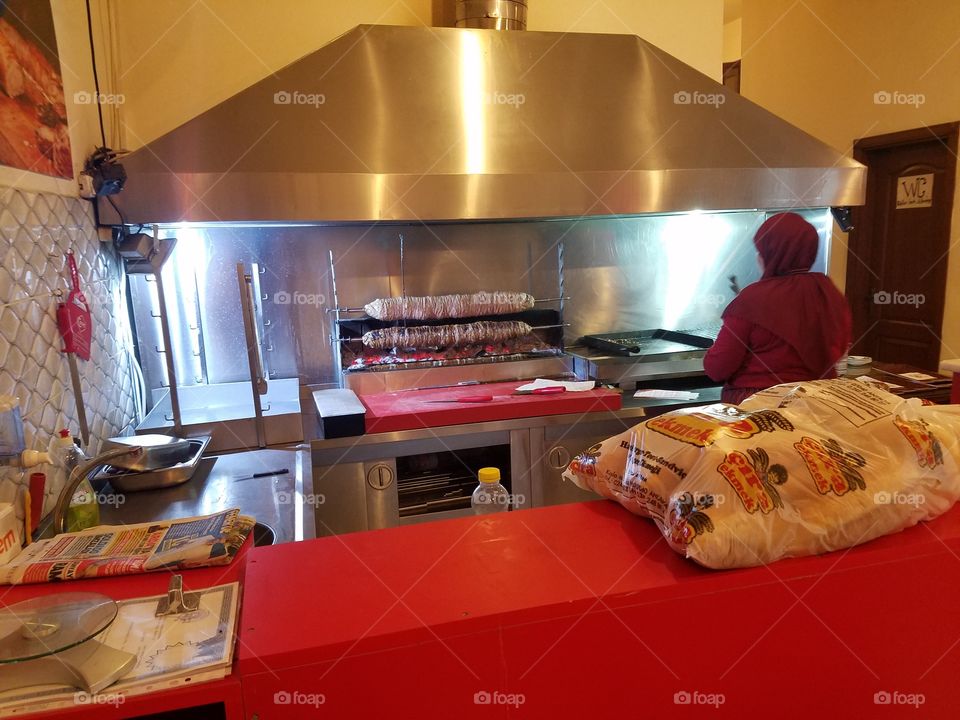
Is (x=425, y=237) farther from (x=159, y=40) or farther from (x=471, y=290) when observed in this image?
(x=159, y=40)

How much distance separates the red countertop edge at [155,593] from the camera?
2.00 feet

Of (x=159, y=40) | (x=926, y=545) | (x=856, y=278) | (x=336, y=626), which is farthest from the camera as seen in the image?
(x=856, y=278)

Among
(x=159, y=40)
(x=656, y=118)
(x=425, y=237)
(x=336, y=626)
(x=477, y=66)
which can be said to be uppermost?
(x=159, y=40)

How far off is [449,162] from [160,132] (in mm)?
1067

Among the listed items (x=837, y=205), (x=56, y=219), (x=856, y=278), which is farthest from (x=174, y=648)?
(x=856, y=278)

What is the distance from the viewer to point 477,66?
2037 mm

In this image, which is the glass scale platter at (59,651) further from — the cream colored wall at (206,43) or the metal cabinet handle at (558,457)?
→ the cream colored wall at (206,43)

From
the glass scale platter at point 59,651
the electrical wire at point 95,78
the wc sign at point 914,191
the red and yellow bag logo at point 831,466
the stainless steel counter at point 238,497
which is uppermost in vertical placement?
the electrical wire at point 95,78

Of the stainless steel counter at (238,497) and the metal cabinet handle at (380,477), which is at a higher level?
the stainless steel counter at (238,497)

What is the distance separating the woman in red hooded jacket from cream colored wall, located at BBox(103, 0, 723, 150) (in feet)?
5.18

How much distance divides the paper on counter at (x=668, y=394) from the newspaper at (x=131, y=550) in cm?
150

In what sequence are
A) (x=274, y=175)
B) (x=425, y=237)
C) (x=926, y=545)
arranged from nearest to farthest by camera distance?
(x=926, y=545), (x=274, y=175), (x=425, y=237)

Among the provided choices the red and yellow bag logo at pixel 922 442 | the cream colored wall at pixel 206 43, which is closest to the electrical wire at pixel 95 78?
the cream colored wall at pixel 206 43

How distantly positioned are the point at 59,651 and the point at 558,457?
162 centimetres
